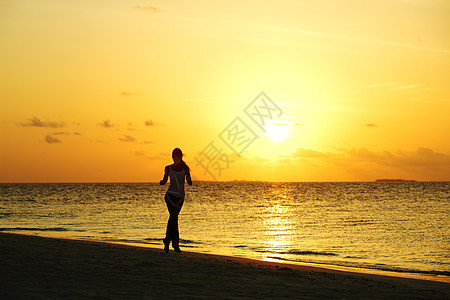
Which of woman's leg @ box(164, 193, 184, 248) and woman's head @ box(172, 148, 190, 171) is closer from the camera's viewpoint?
woman's head @ box(172, 148, 190, 171)

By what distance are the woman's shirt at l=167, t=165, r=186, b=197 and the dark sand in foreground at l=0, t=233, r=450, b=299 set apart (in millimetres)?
1975

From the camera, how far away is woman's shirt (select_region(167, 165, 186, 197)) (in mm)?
13328

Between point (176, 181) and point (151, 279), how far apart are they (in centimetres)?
359

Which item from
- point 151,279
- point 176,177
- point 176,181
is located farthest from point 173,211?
point 151,279

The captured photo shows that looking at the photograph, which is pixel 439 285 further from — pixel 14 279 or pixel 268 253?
pixel 14 279

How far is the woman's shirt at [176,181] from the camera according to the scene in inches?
525

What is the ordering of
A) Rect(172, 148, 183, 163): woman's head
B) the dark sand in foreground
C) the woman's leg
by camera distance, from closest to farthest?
the dark sand in foreground, Rect(172, 148, 183, 163): woman's head, the woman's leg

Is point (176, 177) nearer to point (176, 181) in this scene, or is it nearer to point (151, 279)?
point (176, 181)

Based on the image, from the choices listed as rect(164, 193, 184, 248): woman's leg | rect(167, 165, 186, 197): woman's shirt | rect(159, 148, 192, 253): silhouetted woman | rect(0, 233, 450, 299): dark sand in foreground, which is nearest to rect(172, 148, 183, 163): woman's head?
rect(159, 148, 192, 253): silhouetted woman

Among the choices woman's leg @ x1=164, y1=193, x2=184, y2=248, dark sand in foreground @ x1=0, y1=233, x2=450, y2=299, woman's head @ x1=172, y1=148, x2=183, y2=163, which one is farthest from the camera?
woman's leg @ x1=164, y1=193, x2=184, y2=248

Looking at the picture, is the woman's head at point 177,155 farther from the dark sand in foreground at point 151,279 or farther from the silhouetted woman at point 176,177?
the dark sand in foreground at point 151,279

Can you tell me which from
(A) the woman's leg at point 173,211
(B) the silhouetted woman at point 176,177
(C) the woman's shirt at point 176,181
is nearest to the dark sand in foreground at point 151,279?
(A) the woman's leg at point 173,211

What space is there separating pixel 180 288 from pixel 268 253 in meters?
14.7

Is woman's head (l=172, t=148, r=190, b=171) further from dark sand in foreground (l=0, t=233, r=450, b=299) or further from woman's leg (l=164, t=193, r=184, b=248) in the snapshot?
dark sand in foreground (l=0, t=233, r=450, b=299)
